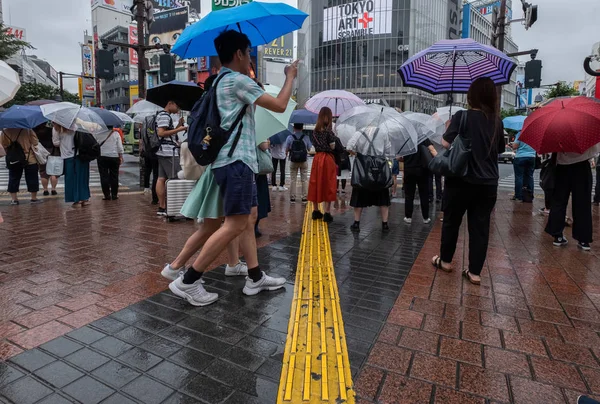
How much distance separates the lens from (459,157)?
3619 mm

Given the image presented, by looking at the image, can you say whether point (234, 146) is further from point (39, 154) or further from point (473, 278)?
point (39, 154)

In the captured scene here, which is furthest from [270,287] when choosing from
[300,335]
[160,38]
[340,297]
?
[160,38]

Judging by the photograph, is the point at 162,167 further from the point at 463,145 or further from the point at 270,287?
the point at 463,145

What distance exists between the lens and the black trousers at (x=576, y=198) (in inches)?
199

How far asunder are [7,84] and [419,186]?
574 cm

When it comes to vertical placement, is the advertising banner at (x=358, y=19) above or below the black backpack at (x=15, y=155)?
above

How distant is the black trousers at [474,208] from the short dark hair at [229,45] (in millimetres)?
2312

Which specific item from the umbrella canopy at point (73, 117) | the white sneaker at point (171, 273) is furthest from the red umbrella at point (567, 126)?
the umbrella canopy at point (73, 117)

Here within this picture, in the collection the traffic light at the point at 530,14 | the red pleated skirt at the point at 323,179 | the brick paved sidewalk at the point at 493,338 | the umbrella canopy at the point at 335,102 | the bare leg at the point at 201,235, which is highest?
the traffic light at the point at 530,14

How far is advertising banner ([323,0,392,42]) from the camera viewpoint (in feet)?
202

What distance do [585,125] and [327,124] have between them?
3388 millimetres

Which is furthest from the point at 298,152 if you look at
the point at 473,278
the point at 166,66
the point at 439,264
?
the point at 166,66

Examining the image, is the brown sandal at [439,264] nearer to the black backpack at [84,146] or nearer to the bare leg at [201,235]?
the bare leg at [201,235]

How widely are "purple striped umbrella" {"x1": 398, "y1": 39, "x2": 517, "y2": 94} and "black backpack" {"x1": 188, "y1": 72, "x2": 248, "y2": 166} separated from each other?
167 inches
